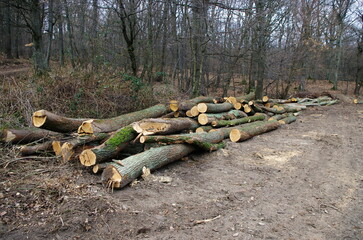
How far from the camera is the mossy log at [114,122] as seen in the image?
502 cm

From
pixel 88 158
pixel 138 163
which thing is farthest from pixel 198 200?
pixel 88 158

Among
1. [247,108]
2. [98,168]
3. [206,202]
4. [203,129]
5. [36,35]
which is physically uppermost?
[36,35]

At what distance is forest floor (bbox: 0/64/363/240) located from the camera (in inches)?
124

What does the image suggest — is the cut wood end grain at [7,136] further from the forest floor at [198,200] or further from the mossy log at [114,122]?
the mossy log at [114,122]

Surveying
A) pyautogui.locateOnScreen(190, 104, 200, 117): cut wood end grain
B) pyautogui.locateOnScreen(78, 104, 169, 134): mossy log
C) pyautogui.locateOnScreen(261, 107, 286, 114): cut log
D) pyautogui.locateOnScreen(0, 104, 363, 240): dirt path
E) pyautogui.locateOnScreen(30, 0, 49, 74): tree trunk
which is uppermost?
pyautogui.locateOnScreen(30, 0, 49, 74): tree trunk

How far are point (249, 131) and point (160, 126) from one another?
9.85 ft

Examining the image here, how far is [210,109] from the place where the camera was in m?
7.78

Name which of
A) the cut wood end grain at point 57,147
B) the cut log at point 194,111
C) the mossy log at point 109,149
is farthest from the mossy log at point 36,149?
the cut log at point 194,111

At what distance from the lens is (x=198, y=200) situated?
3943 millimetres

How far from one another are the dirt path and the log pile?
0.26 metres

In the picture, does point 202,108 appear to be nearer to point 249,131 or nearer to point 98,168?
point 249,131

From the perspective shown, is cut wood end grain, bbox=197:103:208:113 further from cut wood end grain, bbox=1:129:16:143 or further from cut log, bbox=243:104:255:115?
cut wood end grain, bbox=1:129:16:143

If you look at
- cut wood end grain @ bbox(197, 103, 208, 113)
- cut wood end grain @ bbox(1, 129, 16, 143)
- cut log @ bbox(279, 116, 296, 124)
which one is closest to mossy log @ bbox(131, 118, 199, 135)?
cut wood end grain @ bbox(197, 103, 208, 113)

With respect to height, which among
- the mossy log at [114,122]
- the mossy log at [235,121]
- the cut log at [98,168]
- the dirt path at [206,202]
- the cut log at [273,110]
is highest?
the mossy log at [114,122]
